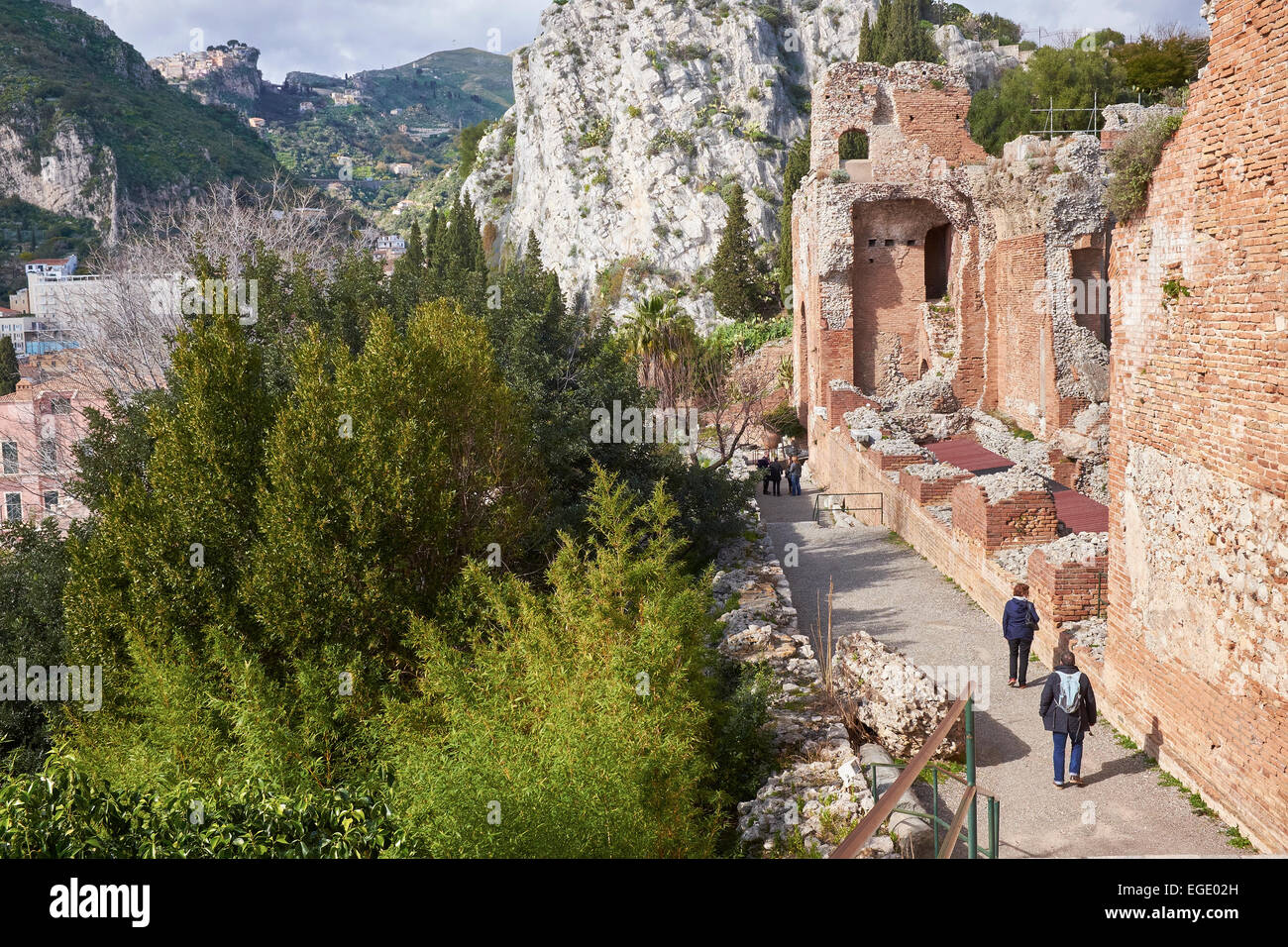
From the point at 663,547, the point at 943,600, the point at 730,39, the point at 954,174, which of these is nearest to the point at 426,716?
the point at 663,547

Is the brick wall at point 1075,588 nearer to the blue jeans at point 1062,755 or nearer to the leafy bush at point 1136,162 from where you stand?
the blue jeans at point 1062,755

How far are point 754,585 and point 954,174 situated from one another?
2047 centimetres

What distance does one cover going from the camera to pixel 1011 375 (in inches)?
1092

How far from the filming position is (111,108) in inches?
2980

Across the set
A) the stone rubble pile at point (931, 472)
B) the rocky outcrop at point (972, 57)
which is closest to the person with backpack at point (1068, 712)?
the stone rubble pile at point (931, 472)

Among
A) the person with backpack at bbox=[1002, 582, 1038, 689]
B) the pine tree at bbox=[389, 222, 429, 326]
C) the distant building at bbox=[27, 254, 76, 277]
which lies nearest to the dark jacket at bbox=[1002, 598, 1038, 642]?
the person with backpack at bbox=[1002, 582, 1038, 689]

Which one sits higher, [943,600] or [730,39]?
[730,39]

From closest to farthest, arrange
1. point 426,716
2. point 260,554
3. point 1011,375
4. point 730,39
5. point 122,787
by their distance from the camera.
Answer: point 122,787
point 426,716
point 260,554
point 1011,375
point 730,39

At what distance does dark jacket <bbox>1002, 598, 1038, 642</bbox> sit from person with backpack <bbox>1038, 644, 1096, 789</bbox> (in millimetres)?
2063

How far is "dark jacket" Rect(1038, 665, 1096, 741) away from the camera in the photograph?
8195mm

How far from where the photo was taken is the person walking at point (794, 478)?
91.5ft

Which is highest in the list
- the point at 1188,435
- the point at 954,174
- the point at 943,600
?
the point at 954,174
